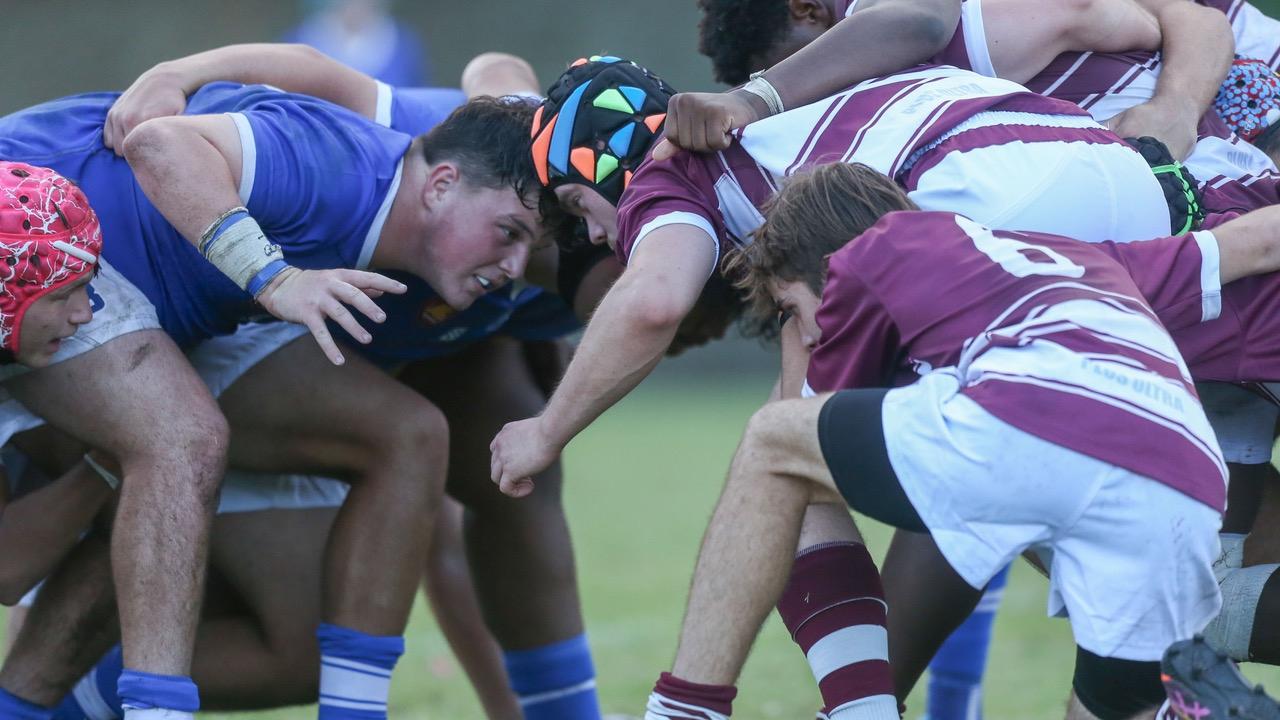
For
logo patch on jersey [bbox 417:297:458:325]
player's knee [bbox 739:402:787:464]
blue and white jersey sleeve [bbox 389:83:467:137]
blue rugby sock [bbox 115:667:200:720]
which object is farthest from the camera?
blue and white jersey sleeve [bbox 389:83:467:137]

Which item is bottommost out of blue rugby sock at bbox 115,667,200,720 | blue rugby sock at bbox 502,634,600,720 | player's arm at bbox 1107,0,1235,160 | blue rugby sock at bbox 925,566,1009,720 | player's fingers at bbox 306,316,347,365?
blue rugby sock at bbox 925,566,1009,720

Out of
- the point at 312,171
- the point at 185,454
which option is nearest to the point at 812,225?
the point at 312,171

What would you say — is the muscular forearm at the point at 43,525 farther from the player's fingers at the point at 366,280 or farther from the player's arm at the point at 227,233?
the player's fingers at the point at 366,280

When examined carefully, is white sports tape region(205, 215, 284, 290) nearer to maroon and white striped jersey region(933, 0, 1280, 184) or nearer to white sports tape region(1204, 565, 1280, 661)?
maroon and white striped jersey region(933, 0, 1280, 184)

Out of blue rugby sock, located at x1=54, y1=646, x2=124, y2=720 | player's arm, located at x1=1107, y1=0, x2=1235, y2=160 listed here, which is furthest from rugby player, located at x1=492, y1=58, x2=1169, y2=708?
blue rugby sock, located at x1=54, y1=646, x2=124, y2=720

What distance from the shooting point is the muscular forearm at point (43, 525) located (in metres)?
3.38

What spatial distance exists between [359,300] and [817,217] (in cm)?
100

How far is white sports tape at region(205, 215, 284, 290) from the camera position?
308cm

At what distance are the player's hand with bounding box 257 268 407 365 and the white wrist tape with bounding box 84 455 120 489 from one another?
70 cm

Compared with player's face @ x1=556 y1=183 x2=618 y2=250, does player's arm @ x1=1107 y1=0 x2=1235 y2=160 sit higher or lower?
higher

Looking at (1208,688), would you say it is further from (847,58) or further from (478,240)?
(478,240)

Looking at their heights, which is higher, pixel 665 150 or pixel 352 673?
pixel 665 150

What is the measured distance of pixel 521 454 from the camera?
2967mm

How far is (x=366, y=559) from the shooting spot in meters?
3.47
